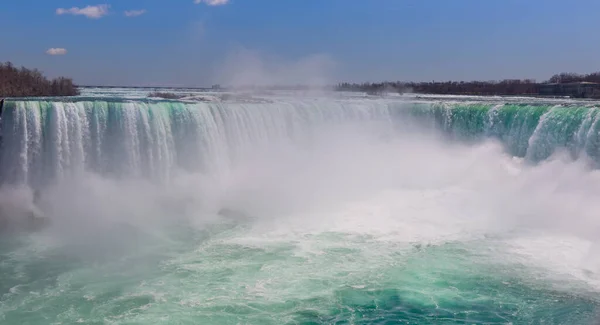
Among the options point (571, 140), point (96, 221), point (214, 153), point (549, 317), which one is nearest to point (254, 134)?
point (214, 153)

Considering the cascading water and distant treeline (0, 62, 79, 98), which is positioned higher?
distant treeline (0, 62, 79, 98)

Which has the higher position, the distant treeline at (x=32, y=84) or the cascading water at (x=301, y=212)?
the distant treeline at (x=32, y=84)

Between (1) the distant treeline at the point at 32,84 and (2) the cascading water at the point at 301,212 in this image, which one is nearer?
(2) the cascading water at the point at 301,212

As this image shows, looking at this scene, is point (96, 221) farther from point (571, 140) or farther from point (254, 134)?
point (571, 140)

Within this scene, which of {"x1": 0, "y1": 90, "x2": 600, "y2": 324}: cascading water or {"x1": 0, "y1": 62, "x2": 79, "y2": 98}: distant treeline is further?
{"x1": 0, "y1": 62, "x2": 79, "y2": 98}: distant treeline
